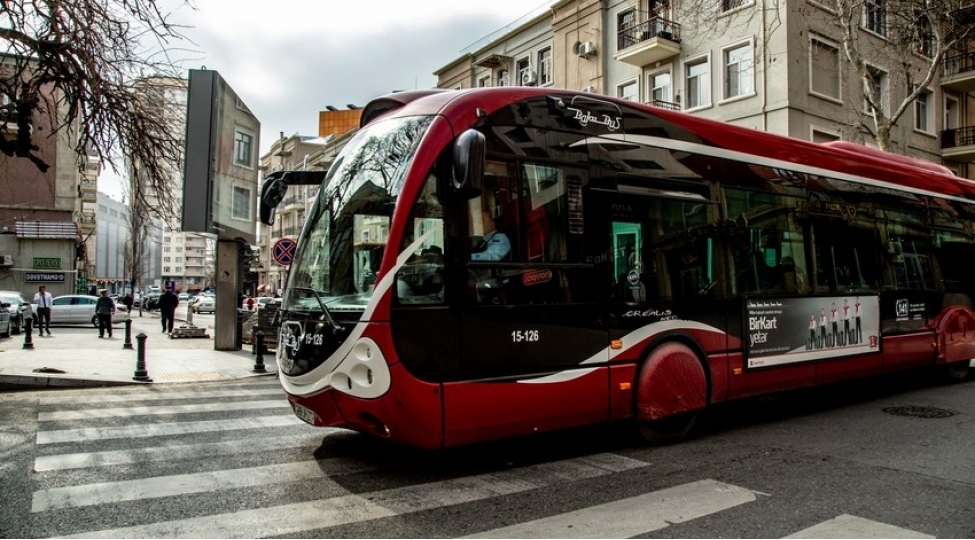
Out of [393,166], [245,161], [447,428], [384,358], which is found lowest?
[447,428]

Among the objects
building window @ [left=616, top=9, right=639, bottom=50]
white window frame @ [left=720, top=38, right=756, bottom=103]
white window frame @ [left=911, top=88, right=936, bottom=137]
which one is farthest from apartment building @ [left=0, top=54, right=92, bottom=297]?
white window frame @ [left=911, top=88, right=936, bottom=137]

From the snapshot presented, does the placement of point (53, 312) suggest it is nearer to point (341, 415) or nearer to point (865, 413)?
point (341, 415)

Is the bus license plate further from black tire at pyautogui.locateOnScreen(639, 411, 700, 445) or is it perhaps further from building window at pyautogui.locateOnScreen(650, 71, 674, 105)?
building window at pyautogui.locateOnScreen(650, 71, 674, 105)

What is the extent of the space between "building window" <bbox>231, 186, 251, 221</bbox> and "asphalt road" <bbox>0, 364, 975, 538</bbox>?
10612mm

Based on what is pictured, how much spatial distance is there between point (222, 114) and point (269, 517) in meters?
14.4

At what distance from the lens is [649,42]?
82.1 ft

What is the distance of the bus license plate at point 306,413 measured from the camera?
18.1ft

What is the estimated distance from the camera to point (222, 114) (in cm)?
1664

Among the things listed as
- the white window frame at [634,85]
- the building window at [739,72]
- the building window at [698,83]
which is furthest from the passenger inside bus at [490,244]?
the white window frame at [634,85]

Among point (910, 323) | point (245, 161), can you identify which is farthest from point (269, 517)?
point (245, 161)

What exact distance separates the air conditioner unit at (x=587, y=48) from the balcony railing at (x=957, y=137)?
15.2 m

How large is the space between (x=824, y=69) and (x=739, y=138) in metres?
19.1

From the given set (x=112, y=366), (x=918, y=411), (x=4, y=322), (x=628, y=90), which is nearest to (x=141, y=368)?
(x=112, y=366)

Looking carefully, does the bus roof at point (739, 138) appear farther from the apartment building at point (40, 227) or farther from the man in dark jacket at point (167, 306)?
the apartment building at point (40, 227)
